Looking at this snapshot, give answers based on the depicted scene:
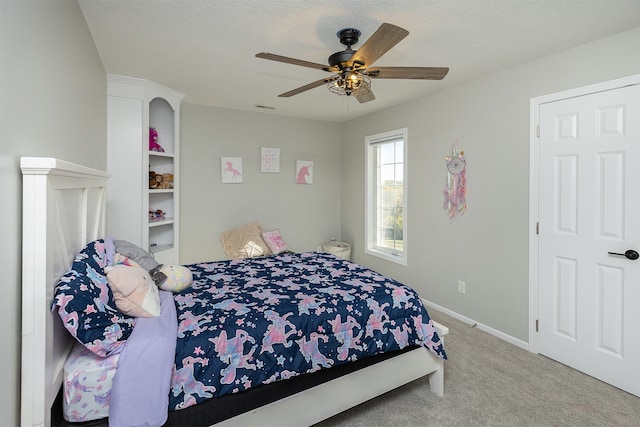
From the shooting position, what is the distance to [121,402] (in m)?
1.29

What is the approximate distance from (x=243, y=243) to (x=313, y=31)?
279cm

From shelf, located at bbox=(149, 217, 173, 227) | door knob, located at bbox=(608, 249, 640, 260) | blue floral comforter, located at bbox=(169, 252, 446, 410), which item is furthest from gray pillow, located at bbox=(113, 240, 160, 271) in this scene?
door knob, located at bbox=(608, 249, 640, 260)

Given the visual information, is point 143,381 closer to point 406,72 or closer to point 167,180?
point 406,72

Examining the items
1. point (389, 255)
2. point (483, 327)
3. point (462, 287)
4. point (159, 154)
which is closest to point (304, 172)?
point (389, 255)

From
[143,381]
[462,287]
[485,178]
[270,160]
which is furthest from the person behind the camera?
[270,160]

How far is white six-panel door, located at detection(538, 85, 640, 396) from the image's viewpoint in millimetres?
2148

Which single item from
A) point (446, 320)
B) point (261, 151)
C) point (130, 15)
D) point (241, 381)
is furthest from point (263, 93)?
point (446, 320)

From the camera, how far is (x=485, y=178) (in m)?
3.05

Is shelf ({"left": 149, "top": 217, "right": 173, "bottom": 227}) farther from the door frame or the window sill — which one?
the door frame

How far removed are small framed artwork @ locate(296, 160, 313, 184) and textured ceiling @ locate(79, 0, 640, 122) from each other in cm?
177

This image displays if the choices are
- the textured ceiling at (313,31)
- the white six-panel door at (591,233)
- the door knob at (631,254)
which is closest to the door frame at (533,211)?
the white six-panel door at (591,233)

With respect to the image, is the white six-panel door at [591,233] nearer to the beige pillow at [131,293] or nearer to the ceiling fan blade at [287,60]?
the ceiling fan blade at [287,60]

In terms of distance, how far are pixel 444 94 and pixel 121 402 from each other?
3734mm

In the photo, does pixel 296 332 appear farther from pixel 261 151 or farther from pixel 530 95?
pixel 261 151
